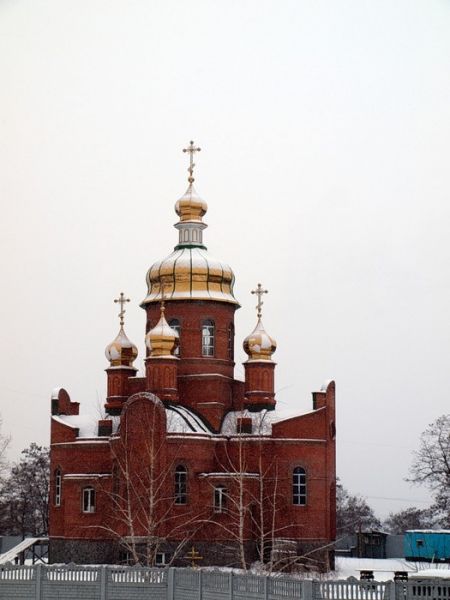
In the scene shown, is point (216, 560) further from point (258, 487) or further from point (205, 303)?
point (205, 303)

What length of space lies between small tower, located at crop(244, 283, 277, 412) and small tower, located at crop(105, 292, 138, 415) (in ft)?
14.5

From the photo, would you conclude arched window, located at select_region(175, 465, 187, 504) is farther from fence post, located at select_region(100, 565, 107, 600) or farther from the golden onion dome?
fence post, located at select_region(100, 565, 107, 600)

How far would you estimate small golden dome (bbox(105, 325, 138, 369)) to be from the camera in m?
45.9

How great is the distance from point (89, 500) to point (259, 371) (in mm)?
7330

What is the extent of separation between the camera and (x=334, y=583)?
2052 cm

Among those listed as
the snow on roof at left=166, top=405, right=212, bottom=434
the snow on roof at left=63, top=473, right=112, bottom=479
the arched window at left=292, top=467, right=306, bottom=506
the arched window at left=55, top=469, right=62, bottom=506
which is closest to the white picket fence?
the snow on roof at left=166, top=405, right=212, bottom=434

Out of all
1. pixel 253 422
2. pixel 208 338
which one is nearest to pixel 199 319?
pixel 208 338

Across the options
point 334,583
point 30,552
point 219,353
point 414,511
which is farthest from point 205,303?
point 414,511

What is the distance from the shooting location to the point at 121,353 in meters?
45.9

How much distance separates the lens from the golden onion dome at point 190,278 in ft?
146

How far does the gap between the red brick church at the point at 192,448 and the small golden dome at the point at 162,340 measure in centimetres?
5

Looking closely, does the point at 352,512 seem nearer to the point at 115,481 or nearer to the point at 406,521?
the point at 406,521

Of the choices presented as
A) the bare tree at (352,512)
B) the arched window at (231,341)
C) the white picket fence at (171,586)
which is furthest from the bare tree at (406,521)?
the white picket fence at (171,586)

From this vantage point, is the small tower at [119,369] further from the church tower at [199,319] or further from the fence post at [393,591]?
the fence post at [393,591]
